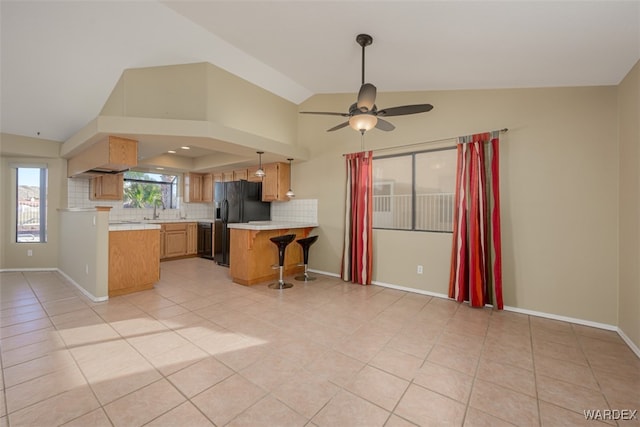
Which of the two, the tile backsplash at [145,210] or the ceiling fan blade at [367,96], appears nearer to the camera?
the ceiling fan blade at [367,96]

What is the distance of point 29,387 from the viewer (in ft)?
5.88

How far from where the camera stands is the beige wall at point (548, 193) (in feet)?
9.28

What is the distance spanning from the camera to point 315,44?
2.97 m

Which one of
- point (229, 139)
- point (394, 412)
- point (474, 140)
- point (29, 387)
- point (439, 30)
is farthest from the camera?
point (229, 139)

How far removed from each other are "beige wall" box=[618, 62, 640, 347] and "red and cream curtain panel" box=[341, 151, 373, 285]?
2709mm

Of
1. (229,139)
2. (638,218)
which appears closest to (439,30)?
(638,218)

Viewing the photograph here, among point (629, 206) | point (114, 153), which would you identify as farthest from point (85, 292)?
point (629, 206)

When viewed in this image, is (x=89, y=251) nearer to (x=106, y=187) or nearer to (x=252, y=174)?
(x=106, y=187)

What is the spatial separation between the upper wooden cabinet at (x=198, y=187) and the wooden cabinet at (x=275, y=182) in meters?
2.20

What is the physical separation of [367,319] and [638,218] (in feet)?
8.52

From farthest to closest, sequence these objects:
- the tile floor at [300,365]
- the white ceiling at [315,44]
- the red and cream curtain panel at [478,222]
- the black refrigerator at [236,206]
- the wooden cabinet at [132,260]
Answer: the black refrigerator at [236,206] → the wooden cabinet at [132,260] → the red and cream curtain panel at [478,222] → the white ceiling at [315,44] → the tile floor at [300,365]

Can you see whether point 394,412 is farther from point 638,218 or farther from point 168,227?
point 168,227

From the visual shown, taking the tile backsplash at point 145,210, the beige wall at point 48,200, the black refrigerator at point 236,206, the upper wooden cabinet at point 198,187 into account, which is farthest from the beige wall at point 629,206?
the beige wall at point 48,200

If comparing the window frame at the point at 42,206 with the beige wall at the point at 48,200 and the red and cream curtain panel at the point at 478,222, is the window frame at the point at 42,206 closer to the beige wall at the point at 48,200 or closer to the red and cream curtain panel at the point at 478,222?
the beige wall at the point at 48,200
